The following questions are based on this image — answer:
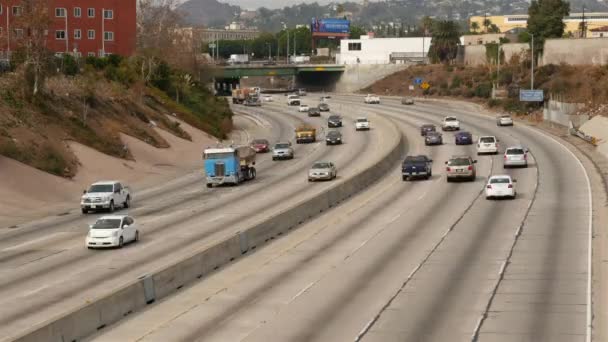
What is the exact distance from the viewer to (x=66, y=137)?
7738 centimetres

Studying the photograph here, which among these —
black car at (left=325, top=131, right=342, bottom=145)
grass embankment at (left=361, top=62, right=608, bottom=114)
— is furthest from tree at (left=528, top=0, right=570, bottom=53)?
black car at (left=325, top=131, right=342, bottom=145)

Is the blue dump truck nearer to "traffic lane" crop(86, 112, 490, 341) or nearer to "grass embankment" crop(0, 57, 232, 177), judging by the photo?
"traffic lane" crop(86, 112, 490, 341)

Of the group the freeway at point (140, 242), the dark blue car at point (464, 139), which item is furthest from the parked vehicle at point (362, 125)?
the freeway at point (140, 242)

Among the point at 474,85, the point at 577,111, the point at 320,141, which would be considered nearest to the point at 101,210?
the point at 320,141

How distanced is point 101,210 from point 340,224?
13.9 m

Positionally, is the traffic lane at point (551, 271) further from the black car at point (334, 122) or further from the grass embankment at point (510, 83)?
the grass embankment at point (510, 83)

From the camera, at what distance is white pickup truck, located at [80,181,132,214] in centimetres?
5638

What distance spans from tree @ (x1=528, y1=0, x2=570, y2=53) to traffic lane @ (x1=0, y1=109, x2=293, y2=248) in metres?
104

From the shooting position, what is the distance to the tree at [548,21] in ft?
561

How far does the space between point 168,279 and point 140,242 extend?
12.2 metres

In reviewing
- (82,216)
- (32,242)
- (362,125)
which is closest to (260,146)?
(362,125)

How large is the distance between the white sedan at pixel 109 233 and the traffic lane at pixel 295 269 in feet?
19.6

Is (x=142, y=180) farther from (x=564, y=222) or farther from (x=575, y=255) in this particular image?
(x=575, y=255)

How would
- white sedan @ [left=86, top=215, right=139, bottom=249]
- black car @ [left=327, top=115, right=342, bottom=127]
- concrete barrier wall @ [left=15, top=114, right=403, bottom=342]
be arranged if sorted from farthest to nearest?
1. black car @ [left=327, top=115, right=342, bottom=127]
2. white sedan @ [left=86, top=215, right=139, bottom=249]
3. concrete barrier wall @ [left=15, top=114, right=403, bottom=342]
